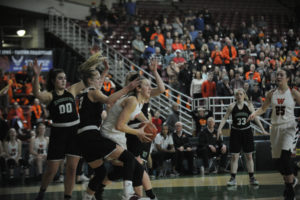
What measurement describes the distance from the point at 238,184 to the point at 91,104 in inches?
196

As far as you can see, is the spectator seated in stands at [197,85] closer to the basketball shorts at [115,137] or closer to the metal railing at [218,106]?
the metal railing at [218,106]

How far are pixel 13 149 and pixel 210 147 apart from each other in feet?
17.7

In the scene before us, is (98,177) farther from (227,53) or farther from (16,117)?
(227,53)

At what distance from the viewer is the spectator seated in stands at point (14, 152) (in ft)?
44.2

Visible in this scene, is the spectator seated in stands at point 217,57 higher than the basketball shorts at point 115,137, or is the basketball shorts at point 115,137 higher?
the spectator seated in stands at point 217,57

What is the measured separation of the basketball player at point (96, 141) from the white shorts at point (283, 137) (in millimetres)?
2385

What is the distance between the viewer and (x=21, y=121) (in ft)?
50.1

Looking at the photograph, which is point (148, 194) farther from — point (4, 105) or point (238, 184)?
point (4, 105)

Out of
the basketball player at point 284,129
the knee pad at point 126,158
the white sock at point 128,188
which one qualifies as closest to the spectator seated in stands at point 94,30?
the basketball player at point 284,129

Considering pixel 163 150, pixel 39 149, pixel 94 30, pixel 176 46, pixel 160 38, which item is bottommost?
pixel 163 150

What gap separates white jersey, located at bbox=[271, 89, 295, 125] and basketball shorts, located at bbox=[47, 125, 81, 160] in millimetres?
3134

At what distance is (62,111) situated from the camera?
776 centimetres

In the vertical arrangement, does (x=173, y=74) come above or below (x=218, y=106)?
above

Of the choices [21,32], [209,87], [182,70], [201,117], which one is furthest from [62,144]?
[21,32]
